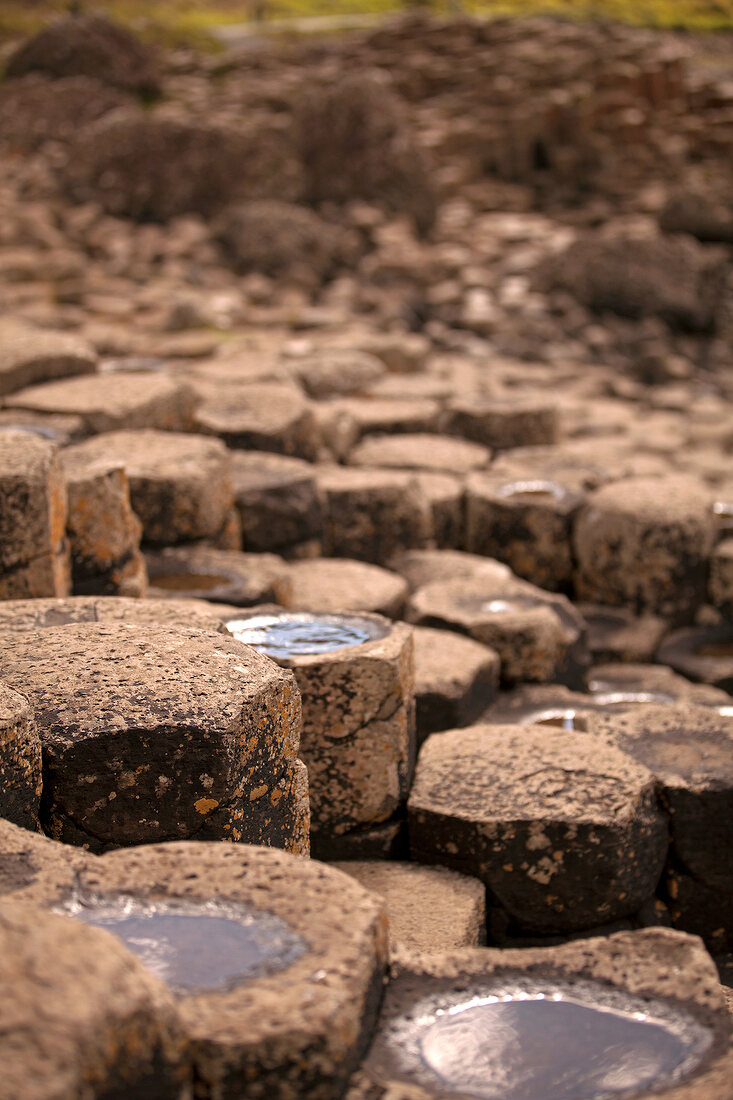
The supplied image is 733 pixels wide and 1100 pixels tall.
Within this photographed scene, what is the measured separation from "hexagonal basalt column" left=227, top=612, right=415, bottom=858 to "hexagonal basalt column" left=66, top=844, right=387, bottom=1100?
1022mm

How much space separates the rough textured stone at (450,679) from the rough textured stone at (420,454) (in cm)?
176

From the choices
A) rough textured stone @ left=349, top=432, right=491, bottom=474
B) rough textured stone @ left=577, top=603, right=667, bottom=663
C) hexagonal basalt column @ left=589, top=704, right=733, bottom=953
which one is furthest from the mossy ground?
hexagonal basalt column @ left=589, top=704, right=733, bottom=953

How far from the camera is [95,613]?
2.72 metres

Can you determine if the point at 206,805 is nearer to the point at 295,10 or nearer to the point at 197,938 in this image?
the point at 197,938

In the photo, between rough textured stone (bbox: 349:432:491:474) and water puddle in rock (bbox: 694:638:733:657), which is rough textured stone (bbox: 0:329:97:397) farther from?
water puddle in rock (bbox: 694:638:733:657)

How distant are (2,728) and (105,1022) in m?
0.84

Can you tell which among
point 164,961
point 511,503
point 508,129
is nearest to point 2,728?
point 164,961

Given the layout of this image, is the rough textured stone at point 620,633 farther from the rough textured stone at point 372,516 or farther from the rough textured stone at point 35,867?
the rough textured stone at point 35,867

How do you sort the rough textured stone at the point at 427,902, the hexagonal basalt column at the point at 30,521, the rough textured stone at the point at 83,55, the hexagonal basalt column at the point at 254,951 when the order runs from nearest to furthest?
the hexagonal basalt column at the point at 254,951 → the rough textured stone at the point at 427,902 → the hexagonal basalt column at the point at 30,521 → the rough textured stone at the point at 83,55

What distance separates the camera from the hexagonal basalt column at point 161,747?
2.08 m

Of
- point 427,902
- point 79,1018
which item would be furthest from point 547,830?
point 79,1018

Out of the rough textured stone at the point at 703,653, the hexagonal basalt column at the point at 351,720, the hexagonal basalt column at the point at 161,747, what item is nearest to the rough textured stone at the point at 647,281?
the rough textured stone at the point at 703,653

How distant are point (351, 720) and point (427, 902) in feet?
1.59

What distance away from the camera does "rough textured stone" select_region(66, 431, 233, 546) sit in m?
3.84
